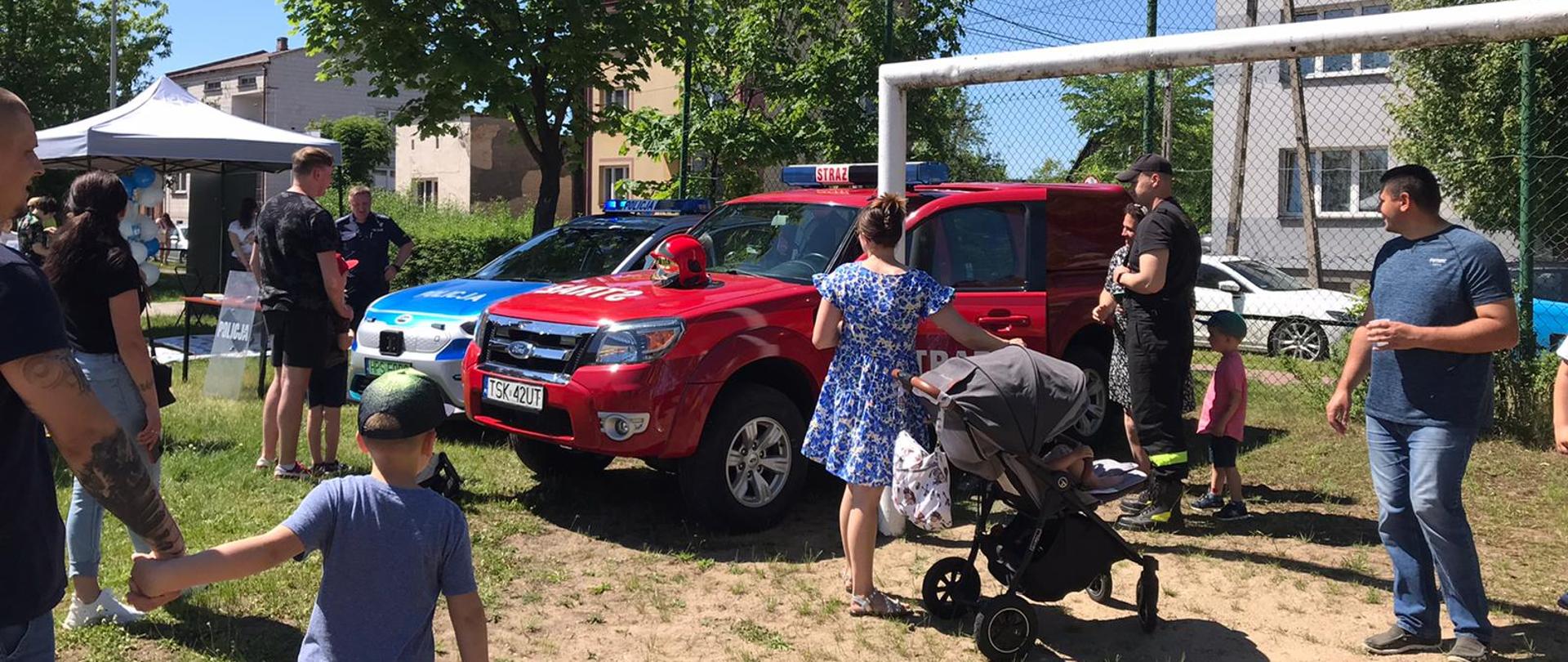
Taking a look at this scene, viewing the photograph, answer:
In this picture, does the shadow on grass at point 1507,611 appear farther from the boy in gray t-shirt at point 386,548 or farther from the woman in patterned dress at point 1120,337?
the boy in gray t-shirt at point 386,548

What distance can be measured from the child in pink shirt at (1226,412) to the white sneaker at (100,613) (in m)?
5.23

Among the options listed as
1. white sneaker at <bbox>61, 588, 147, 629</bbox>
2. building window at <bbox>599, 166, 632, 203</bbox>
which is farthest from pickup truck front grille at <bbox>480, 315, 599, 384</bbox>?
→ building window at <bbox>599, 166, 632, 203</bbox>

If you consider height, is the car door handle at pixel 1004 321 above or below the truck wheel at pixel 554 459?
above

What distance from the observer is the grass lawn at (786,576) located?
4.88 metres

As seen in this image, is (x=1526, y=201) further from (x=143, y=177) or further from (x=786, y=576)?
(x=143, y=177)

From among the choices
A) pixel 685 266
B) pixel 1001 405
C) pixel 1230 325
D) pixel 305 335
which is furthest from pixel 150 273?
pixel 1230 325

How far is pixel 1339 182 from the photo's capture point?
19547 mm

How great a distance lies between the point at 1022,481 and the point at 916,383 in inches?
21.7

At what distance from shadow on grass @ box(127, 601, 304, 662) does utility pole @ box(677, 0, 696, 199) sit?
8859 millimetres

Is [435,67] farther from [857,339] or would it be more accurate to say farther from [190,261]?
[190,261]

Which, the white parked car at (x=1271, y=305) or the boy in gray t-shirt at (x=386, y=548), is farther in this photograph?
the white parked car at (x=1271, y=305)

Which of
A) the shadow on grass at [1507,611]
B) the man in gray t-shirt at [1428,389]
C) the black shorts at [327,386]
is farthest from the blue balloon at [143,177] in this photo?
the man in gray t-shirt at [1428,389]

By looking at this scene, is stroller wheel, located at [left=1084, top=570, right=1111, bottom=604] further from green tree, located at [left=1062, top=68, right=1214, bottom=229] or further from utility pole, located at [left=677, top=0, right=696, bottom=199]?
green tree, located at [left=1062, top=68, right=1214, bottom=229]

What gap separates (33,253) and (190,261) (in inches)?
589
